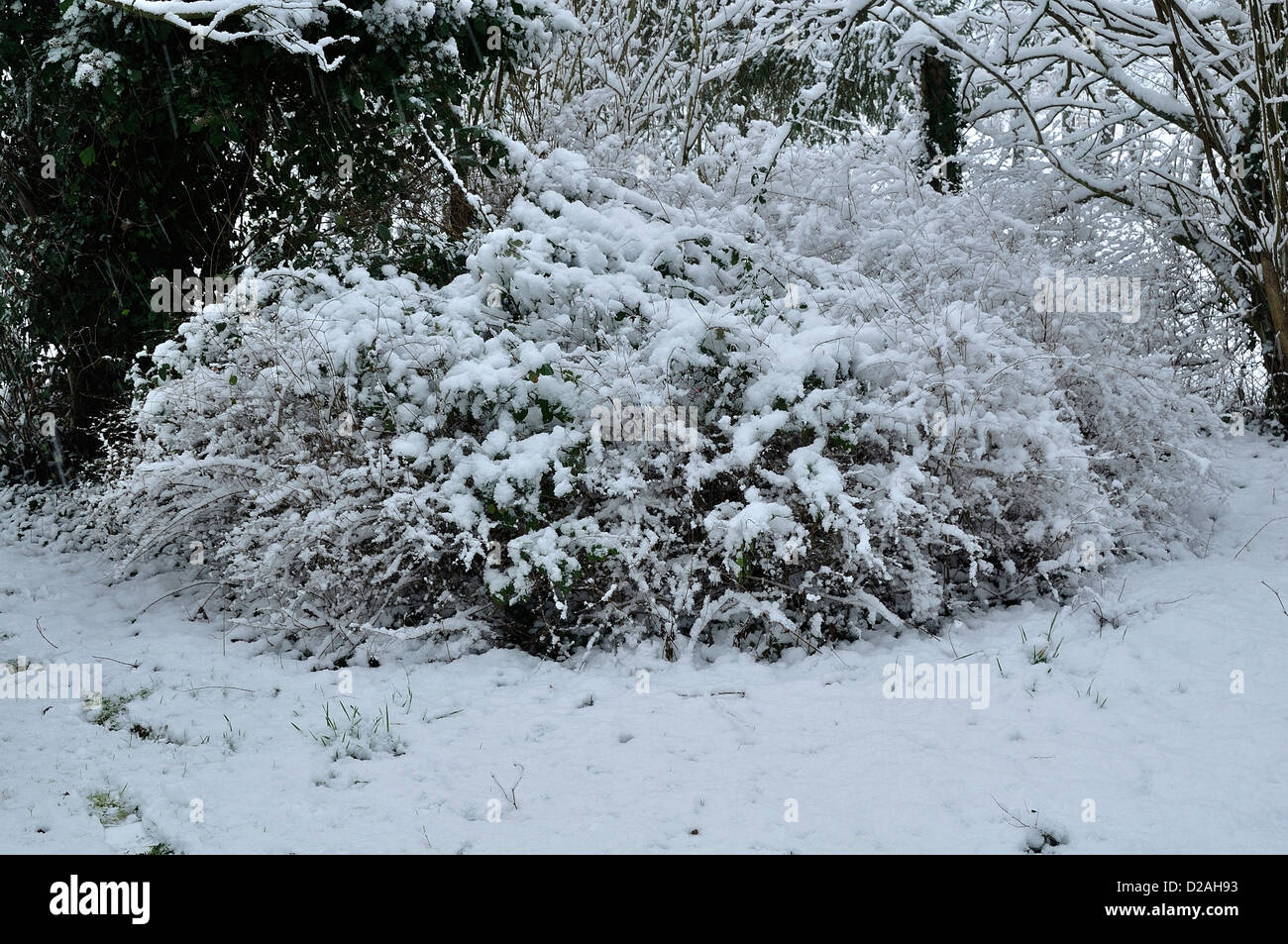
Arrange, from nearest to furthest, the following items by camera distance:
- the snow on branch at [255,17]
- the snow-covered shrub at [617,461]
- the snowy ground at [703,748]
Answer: the snowy ground at [703,748] < the snow on branch at [255,17] < the snow-covered shrub at [617,461]

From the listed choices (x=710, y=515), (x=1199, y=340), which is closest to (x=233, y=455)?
(x=710, y=515)

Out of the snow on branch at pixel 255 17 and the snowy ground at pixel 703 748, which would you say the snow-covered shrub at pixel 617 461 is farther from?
the snow on branch at pixel 255 17

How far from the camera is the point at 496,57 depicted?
6.78 meters

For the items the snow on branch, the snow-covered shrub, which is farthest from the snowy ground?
the snow on branch

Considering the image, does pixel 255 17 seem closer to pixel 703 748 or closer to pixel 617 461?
pixel 617 461

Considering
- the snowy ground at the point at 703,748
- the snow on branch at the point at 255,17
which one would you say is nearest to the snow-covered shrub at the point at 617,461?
the snowy ground at the point at 703,748

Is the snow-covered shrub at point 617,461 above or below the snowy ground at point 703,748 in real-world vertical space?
above

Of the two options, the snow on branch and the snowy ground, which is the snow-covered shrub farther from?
the snow on branch

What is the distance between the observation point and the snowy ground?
262 cm

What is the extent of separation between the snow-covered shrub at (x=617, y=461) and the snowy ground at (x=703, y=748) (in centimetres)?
30

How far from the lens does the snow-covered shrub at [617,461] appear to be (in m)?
4.15

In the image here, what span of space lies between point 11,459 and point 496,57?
533 cm

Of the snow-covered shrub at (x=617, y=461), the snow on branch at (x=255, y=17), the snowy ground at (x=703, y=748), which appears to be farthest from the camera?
the snow-covered shrub at (x=617, y=461)

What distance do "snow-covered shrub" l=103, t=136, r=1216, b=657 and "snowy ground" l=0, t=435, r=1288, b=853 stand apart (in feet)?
0.98
